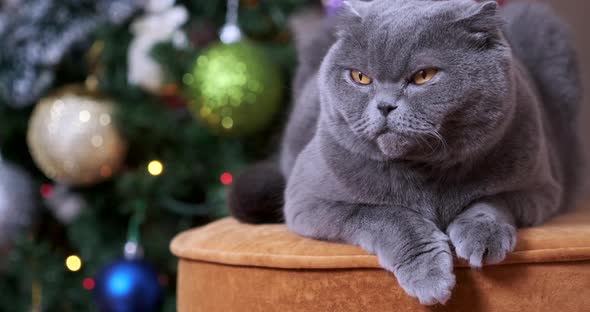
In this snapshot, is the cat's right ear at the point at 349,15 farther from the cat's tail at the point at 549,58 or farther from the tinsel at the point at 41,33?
the tinsel at the point at 41,33

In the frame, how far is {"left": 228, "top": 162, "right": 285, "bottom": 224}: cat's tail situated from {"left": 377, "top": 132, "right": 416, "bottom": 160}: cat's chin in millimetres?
404

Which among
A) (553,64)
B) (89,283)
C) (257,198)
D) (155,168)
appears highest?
(553,64)

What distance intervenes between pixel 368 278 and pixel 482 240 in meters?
0.18

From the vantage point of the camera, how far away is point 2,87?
6.55 ft

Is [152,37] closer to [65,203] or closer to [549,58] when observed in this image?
[65,203]

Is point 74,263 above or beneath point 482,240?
beneath

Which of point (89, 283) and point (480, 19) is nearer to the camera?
point (480, 19)

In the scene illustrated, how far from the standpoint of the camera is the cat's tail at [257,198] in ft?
4.36

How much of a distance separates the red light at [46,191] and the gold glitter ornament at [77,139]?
0.24 m

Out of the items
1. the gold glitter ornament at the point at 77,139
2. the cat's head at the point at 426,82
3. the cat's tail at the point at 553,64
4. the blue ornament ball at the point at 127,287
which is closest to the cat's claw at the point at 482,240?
the cat's head at the point at 426,82

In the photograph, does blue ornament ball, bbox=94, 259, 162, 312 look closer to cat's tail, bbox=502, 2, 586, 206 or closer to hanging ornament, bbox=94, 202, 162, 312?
hanging ornament, bbox=94, 202, 162, 312

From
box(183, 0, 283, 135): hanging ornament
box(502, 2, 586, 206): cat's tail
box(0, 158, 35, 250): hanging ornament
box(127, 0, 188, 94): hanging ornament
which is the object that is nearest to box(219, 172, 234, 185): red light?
box(183, 0, 283, 135): hanging ornament

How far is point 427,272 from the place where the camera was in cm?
90

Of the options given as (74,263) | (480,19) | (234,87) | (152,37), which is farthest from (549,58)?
(74,263)
